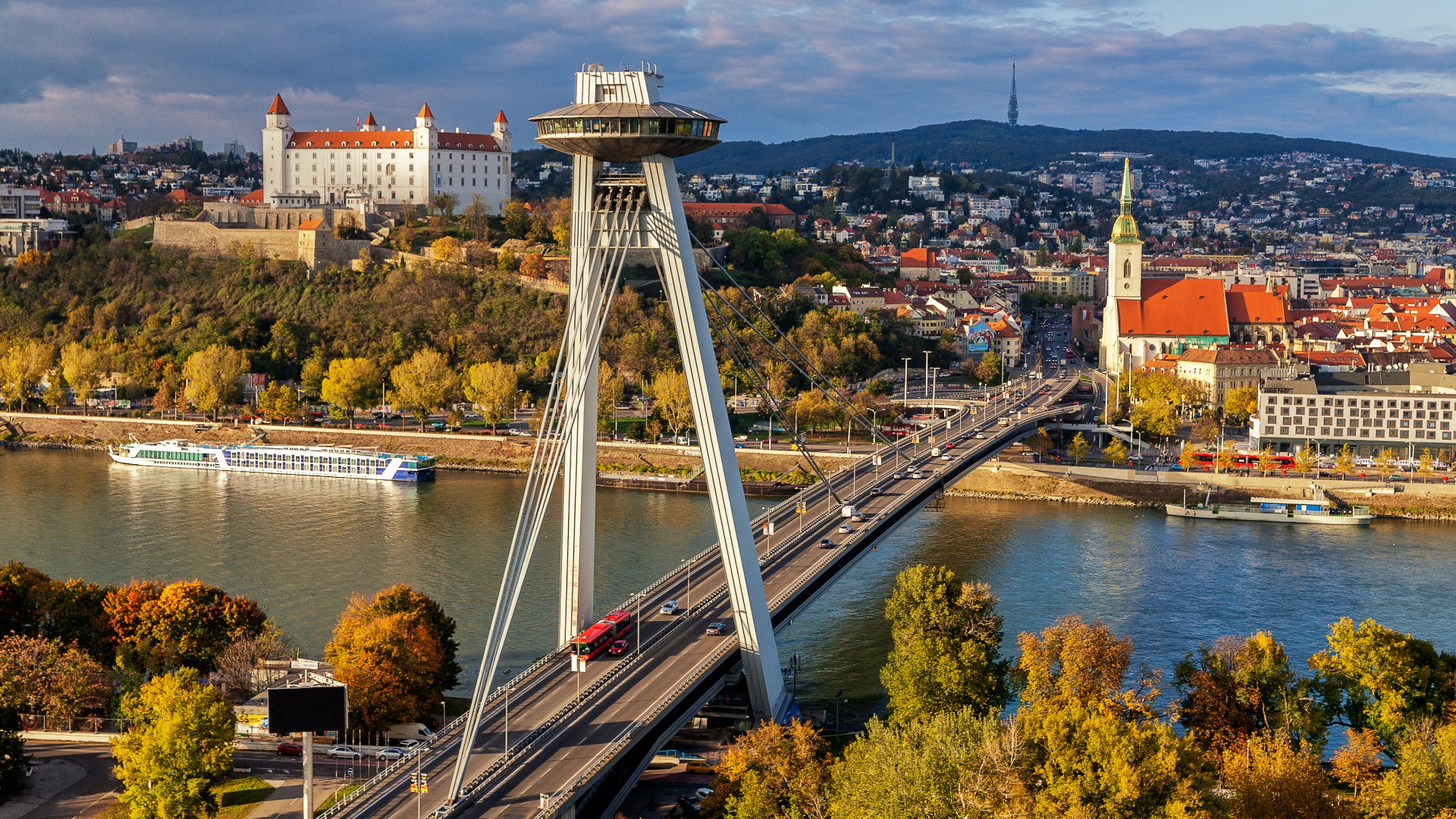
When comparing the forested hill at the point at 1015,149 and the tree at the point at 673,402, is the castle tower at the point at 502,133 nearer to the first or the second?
the tree at the point at 673,402

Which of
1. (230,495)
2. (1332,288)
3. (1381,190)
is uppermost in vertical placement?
(1381,190)

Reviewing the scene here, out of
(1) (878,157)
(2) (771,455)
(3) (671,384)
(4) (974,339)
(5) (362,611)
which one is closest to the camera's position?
(5) (362,611)

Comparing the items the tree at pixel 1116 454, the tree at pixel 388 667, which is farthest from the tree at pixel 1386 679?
the tree at pixel 1116 454

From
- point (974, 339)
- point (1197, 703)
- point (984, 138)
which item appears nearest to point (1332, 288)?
point (974, 339)

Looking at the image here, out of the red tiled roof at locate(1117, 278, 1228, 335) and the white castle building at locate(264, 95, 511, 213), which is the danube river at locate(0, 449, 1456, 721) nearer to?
the red tiled roof at locate(1117, 278, 1228, 335)

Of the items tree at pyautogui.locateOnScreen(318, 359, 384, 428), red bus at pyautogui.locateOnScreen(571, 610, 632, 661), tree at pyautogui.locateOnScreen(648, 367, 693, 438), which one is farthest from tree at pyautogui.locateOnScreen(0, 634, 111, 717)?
tree at pyautogui.locateOnScreen(318, 359, 384, 428)

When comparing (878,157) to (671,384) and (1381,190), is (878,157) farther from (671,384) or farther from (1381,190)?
(671,384)
